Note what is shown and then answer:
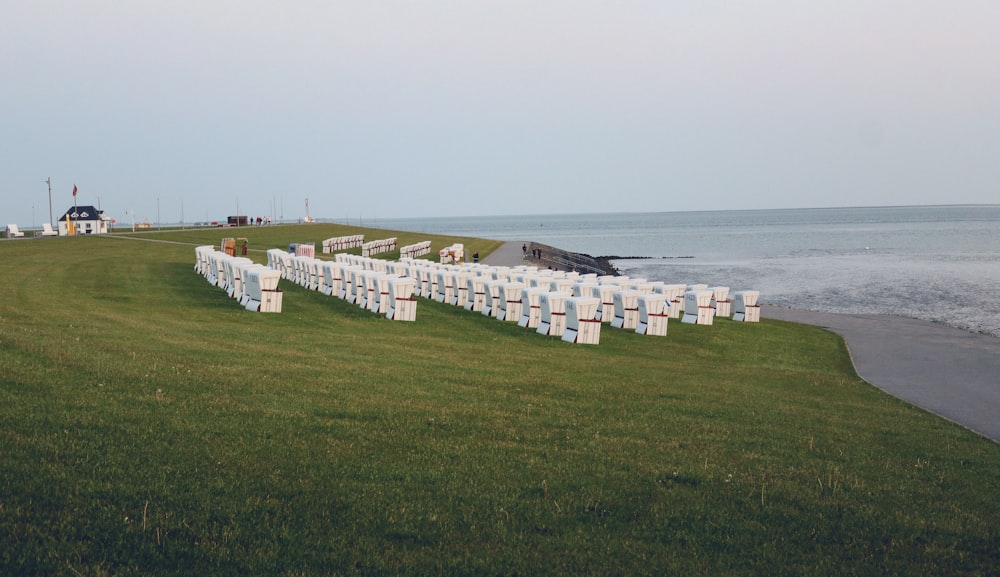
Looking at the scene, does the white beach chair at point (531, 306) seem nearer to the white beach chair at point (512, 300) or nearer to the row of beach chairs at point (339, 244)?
the white beach chair at point (512, 300)

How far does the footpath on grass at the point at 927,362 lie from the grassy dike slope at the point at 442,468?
3.81ft

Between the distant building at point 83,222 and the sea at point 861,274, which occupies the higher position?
the distant building at point 83,222

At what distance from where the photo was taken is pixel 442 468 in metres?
7.93

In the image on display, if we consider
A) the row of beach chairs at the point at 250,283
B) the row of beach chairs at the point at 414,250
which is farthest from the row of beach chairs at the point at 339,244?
the row of beach chairs at the point at 250,283

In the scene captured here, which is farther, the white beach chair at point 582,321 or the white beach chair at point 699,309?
the white beach chair at point 699,309

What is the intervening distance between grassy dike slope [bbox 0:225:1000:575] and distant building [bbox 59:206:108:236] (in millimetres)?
59002

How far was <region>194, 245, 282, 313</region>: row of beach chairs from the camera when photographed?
22.3 metres

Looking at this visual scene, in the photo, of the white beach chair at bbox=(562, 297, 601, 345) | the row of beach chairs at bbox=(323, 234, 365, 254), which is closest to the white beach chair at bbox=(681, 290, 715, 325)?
the white beach chair at bbox=(562, 297, 601, 345)

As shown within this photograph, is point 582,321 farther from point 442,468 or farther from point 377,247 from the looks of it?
point 377,247

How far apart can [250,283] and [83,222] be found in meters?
58.6

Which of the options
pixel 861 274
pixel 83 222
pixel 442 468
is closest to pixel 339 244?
pixel 83 222

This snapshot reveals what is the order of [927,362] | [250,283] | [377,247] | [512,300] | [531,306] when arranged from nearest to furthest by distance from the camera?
1. [927,362]
2. [250,283]
3. [531,306]
4. [512,300]
5. [377,247]

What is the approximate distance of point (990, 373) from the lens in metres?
20.2

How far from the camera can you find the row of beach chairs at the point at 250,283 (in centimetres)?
2228
